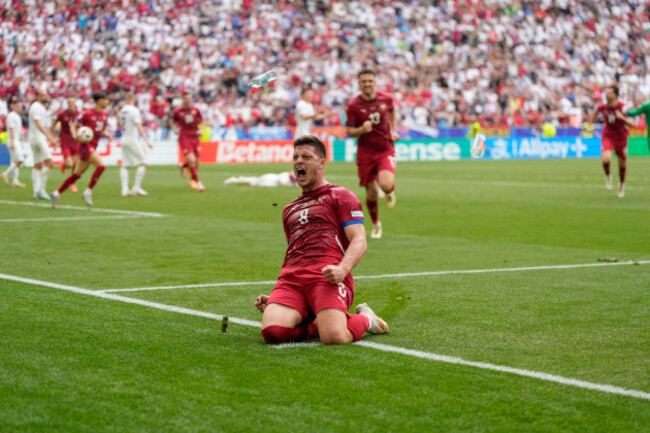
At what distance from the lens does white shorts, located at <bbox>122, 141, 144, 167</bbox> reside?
2364 cm

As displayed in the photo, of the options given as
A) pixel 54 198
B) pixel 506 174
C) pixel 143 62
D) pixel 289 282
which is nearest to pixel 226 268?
pixel 289 282

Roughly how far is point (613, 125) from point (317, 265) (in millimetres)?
16892

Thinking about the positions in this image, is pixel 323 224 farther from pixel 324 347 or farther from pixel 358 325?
pixel 324 347

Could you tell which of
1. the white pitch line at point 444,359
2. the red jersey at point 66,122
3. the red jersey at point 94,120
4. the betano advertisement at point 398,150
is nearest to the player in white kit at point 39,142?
the red jersey at point 94,120

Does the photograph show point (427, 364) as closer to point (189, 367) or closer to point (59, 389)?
point (189, 367)

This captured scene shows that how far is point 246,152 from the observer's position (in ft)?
136

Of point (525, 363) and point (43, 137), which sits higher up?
point (43, 137)

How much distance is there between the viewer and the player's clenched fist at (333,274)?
20.6 feet

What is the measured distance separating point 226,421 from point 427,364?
1.62 m

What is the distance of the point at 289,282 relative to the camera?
6758mm

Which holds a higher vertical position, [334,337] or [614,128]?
[614,128]

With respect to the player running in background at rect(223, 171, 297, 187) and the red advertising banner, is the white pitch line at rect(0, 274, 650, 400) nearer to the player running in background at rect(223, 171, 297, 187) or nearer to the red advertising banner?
the player running in background at rect(223, 171, 297, 187)

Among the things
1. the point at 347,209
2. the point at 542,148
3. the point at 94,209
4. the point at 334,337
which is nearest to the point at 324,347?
the point at 334,337

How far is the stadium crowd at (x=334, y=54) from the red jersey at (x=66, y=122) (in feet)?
43.8
